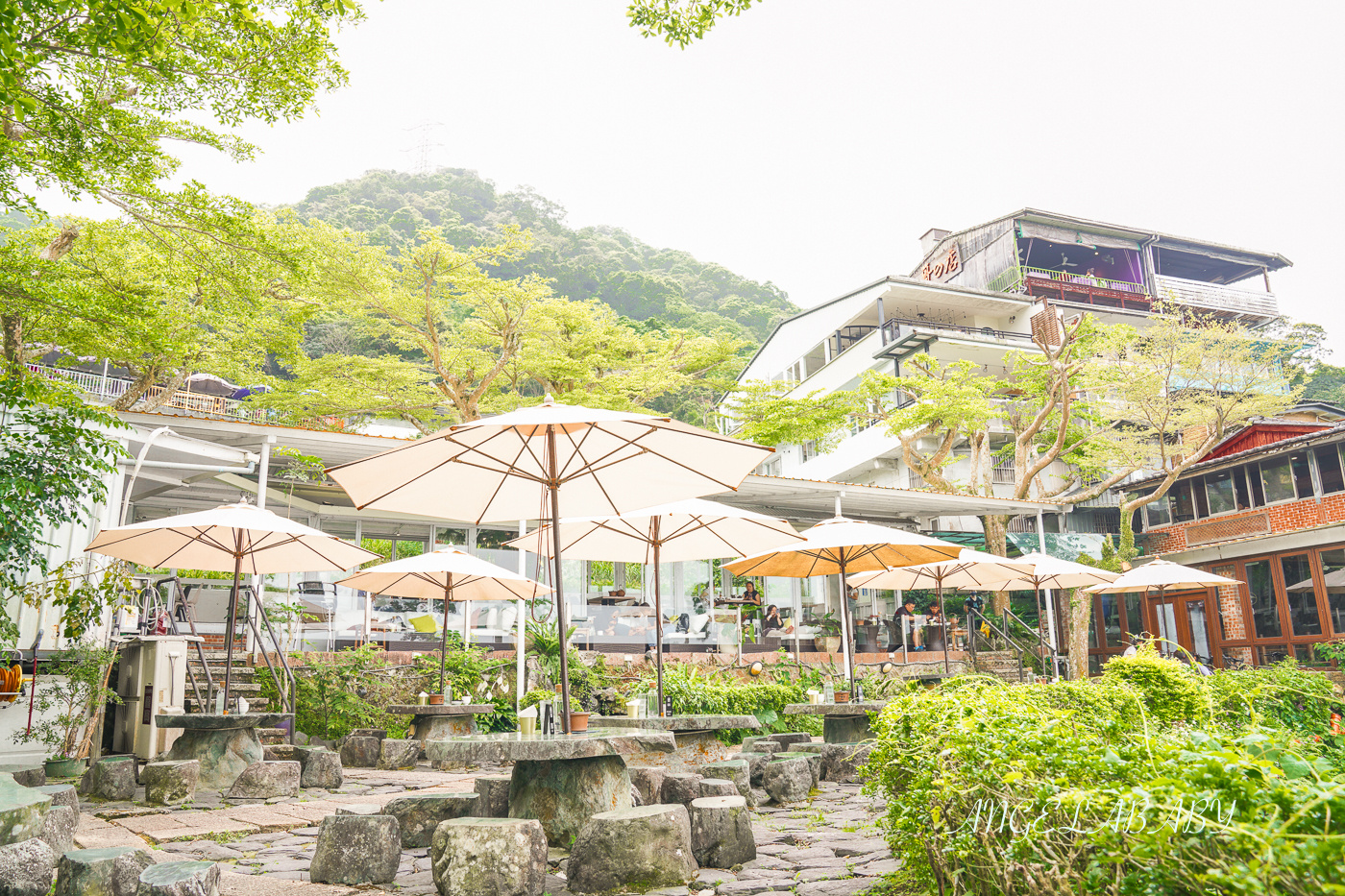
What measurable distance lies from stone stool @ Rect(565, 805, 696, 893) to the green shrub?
10.2 ft

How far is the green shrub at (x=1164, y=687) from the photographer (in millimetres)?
5430

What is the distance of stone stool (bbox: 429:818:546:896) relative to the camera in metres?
3.77

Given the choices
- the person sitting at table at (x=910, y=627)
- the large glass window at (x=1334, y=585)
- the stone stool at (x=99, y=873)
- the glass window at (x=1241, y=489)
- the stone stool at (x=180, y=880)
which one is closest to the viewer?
the stone stool at (x=180, y=880)

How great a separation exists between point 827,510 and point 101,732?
1332 centimetres

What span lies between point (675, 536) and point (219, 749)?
4.39m

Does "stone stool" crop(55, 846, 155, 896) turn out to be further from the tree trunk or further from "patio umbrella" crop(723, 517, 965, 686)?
the tree trunk

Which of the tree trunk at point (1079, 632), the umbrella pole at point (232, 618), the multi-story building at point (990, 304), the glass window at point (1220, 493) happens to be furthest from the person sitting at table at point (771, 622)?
the glass window at point (1220, 493)

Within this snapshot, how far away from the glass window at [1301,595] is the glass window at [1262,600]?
1.09 feet

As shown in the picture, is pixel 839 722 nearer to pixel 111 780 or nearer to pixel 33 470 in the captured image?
pixel 111 780

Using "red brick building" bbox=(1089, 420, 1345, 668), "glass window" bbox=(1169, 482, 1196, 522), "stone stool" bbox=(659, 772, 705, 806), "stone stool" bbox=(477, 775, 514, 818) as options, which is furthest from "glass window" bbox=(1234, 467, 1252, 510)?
"stone stool" bbox=(477, 775, 514, 818)

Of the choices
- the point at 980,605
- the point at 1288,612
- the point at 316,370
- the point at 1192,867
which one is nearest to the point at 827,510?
the point at 980,605

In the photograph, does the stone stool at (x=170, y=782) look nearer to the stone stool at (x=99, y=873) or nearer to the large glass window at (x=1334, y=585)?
the stone stool at (x=99, y=873)

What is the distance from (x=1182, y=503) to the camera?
22.8 metres

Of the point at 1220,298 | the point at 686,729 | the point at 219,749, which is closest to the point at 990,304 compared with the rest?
the point at 1220,298
